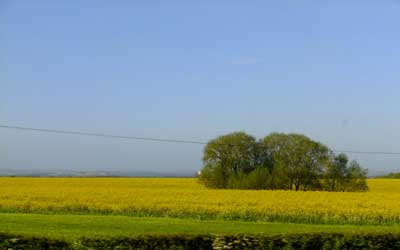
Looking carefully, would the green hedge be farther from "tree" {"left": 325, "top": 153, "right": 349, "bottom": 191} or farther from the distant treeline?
"tree" {"left": 325, "top": 153, "right": 349, "bottom": 191}

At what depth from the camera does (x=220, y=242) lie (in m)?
12.0

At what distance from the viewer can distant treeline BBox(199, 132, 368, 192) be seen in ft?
210

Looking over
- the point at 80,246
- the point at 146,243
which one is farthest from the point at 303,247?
the point at 80,246

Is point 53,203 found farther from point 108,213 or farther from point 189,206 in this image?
point 189,206

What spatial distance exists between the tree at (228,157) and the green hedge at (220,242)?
5211cm

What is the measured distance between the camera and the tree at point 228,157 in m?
65.3

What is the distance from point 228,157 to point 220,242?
178ft

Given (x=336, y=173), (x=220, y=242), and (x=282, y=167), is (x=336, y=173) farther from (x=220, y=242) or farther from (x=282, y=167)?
(x=220, y=242)

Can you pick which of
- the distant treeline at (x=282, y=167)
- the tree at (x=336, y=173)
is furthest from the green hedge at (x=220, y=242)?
the tree at (x=336, y=173)

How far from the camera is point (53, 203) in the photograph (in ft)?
99.5

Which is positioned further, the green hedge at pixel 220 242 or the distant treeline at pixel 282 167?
the distant treeline at pixel 282 167

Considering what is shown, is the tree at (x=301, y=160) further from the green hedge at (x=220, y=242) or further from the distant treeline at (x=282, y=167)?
the green hedge at (x=220, y=242)

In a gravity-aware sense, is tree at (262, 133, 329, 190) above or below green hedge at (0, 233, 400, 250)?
above

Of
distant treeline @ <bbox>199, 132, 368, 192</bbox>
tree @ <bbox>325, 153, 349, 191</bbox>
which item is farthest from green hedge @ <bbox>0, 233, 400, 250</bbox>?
tree @ <bbox>325, 153, 349, 191</bbox>
